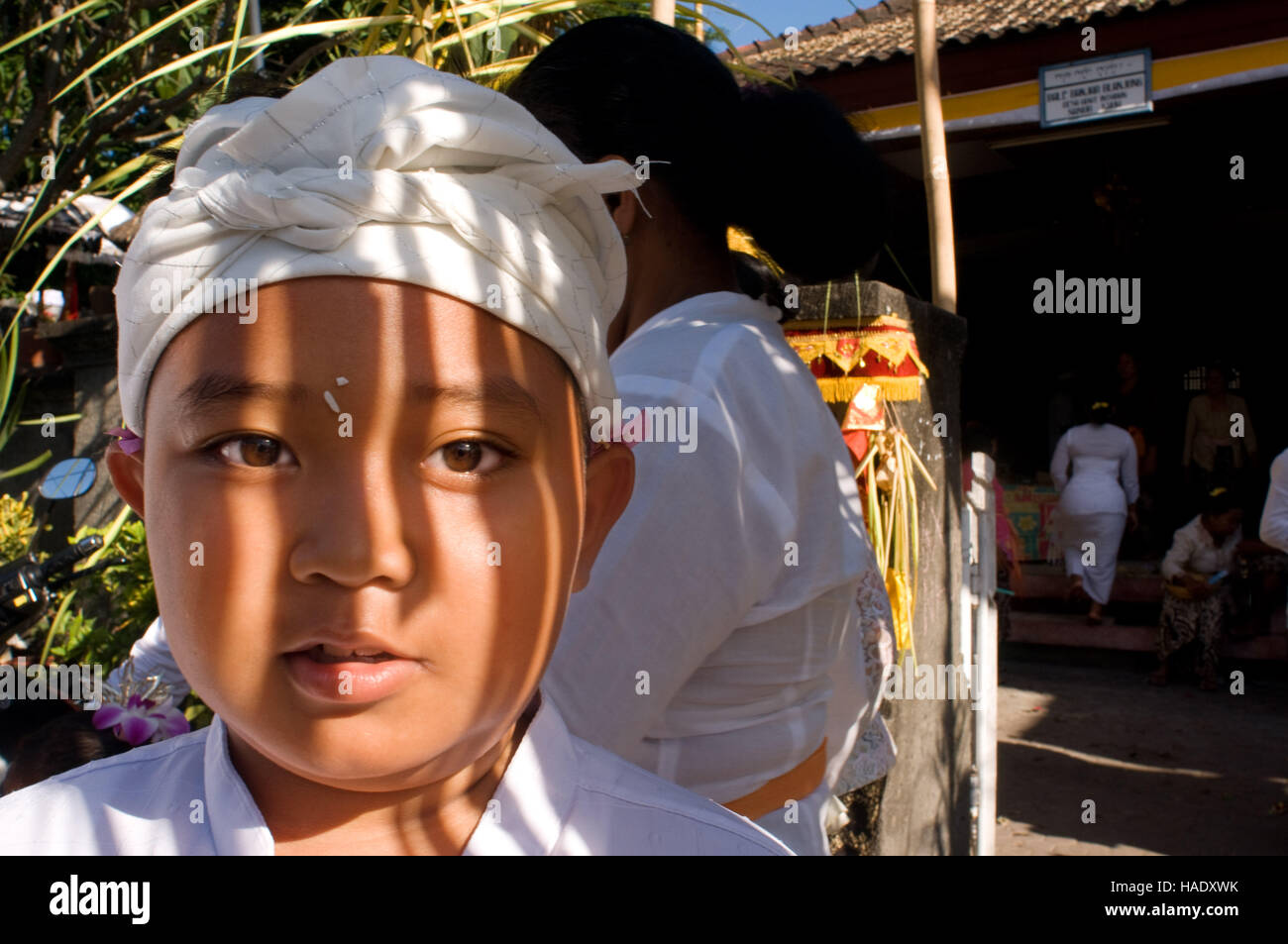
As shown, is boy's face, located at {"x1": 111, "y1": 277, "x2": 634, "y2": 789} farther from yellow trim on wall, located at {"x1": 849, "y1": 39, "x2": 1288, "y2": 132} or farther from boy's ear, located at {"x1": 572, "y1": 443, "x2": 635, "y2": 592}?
yellow trim on wall, located at {"x1": 849, "y1": 39, "x2": 1288, "y2": 132}

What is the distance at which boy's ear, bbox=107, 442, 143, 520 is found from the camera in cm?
86

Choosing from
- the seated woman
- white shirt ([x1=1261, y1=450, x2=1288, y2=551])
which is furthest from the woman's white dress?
white shirt ([x1=1261, y1=450, x2=1288, y2=551])

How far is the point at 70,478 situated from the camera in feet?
7.71

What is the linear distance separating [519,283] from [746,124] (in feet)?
2.93

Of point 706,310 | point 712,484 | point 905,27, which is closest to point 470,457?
point 712,484

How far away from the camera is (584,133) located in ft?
4.62

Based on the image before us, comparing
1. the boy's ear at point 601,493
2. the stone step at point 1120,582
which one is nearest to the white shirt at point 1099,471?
the stone step at point 1120,582

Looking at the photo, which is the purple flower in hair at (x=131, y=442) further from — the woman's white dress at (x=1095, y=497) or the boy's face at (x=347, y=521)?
the woman's white dress at (x=1095, y=497)

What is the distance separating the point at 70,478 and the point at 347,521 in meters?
1.95

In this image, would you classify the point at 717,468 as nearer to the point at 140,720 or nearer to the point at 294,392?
the point at 294,392

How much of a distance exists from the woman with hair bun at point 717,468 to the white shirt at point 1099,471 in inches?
292

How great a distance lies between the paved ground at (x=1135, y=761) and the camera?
16.1 feet

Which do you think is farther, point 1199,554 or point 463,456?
point 1199,554
